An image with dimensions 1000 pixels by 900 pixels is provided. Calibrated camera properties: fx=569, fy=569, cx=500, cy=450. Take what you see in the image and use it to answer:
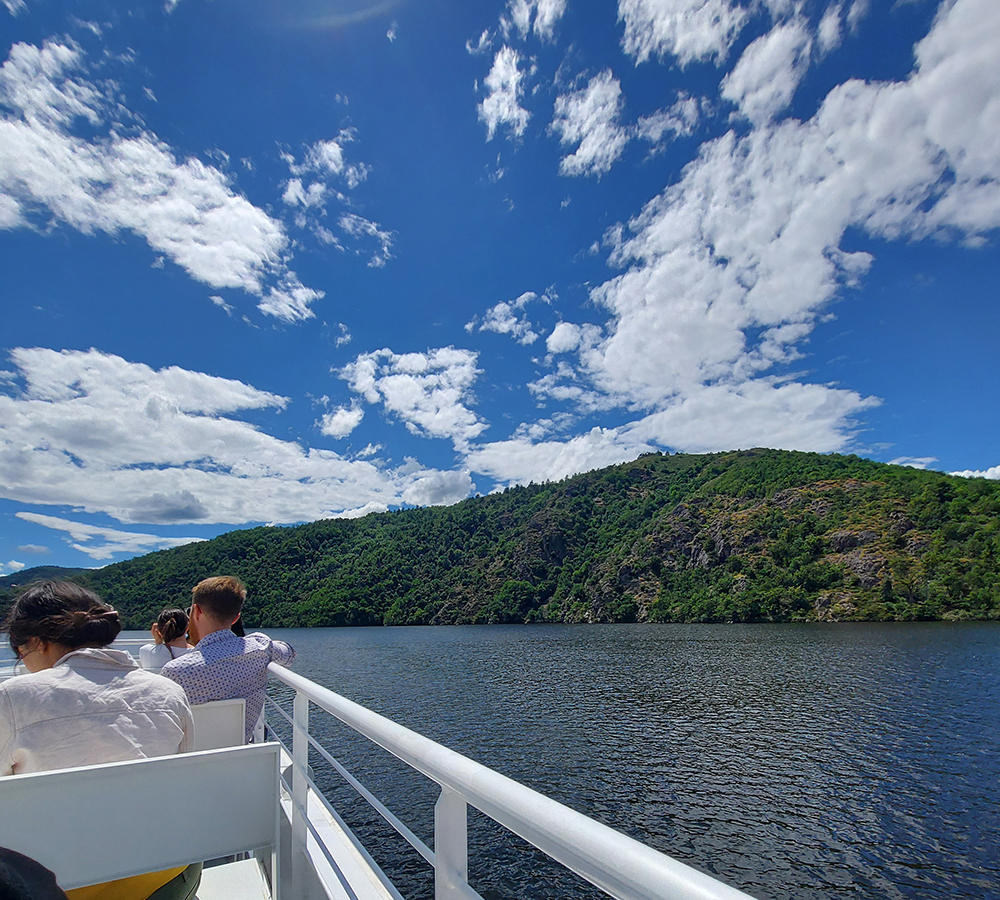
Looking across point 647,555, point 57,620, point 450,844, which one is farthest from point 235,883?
point 647,555

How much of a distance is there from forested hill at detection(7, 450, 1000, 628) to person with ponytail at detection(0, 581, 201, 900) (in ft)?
270

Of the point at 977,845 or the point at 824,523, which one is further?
the point at 824,523

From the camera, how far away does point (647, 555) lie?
10431 cm

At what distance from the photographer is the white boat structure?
789 mm

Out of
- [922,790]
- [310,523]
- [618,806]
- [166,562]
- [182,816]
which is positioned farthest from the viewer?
[310,523]

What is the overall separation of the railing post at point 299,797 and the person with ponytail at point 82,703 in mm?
407

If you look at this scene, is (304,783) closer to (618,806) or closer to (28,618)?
(28,618)

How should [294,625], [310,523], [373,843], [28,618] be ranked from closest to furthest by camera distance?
[28,618]
[373,843]
[294,625]
[310,523]

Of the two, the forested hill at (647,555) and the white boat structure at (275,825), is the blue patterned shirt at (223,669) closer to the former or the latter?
the white boat structure at (275,825)

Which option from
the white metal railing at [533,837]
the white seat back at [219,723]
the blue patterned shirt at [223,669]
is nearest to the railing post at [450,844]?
the white metal railing at [533,837]

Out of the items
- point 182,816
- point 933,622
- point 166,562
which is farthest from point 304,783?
point 166,562

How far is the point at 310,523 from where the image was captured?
Result: 143500mm

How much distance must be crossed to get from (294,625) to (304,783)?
372 feet

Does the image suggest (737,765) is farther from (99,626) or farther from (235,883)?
(99,626)
